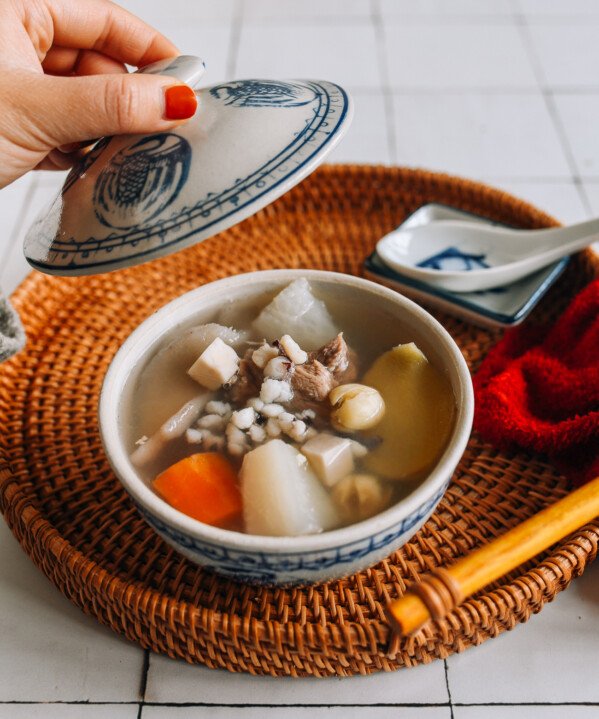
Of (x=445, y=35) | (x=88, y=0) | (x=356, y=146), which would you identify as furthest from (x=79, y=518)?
(x=445, y=35)

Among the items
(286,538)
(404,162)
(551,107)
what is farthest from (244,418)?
(551,107)

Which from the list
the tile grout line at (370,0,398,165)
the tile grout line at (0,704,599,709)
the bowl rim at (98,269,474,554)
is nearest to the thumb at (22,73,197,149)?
the bowl rim at (98,269,474,554)

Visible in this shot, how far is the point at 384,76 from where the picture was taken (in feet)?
6.68

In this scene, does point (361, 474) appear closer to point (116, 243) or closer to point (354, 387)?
point (354, 387)

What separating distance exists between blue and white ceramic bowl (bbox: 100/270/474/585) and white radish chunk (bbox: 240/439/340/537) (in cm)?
4

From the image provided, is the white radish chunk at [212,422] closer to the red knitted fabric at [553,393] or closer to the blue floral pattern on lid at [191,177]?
the blue floral pattern on lid at [191,177]

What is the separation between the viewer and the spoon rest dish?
1.06 meters

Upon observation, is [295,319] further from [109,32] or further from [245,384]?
[109,32]

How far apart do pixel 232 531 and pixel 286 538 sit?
63mm

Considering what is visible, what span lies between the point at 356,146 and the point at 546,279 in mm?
809

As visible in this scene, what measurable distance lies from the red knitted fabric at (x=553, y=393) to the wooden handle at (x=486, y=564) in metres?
0.16

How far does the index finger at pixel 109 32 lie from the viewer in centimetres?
102

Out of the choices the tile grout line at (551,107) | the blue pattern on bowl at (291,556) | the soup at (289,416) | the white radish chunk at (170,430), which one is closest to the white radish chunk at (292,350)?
the soup at (289,416)

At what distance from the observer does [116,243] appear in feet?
2.32
